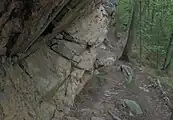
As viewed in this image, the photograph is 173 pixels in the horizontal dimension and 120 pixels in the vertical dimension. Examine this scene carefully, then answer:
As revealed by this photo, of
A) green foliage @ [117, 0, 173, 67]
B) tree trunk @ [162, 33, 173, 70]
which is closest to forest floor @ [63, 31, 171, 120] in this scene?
tree trunk @ [162, 33, 173, 70]

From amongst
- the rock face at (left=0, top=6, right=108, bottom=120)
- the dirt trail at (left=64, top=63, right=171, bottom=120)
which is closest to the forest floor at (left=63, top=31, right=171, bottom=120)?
the dirt trail at (left=64, top=63, right=171, bottom=120)

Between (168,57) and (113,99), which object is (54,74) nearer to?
(113,99)

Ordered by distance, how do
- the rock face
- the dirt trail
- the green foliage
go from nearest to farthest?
the rock face < the dirt trail < the green foliage

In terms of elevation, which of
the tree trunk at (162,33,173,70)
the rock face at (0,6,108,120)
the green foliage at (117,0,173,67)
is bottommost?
the tree trunk at (162,33,173,70)

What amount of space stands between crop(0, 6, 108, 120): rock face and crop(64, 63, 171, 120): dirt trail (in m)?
0.60

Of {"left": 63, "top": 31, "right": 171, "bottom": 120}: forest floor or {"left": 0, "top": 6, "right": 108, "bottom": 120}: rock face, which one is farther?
{"left": 63, "top": 31, "right": 171, "bottom": 120}: forest floor

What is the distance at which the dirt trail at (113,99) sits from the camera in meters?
10.6

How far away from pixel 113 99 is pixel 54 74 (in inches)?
129

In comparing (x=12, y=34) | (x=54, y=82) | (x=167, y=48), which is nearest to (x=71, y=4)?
(x=12, y=34)

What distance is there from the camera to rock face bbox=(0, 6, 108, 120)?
795cm

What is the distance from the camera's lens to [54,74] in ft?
31.1

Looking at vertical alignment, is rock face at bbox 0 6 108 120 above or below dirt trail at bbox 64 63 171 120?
above

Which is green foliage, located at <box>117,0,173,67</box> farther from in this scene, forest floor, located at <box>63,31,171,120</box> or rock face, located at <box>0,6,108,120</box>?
rock face, located at <box>0,6,108,120</box>

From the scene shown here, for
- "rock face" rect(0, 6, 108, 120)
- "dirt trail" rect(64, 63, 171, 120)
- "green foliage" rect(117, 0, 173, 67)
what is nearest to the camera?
"rock face" rect(0, 6, 108, 120)
